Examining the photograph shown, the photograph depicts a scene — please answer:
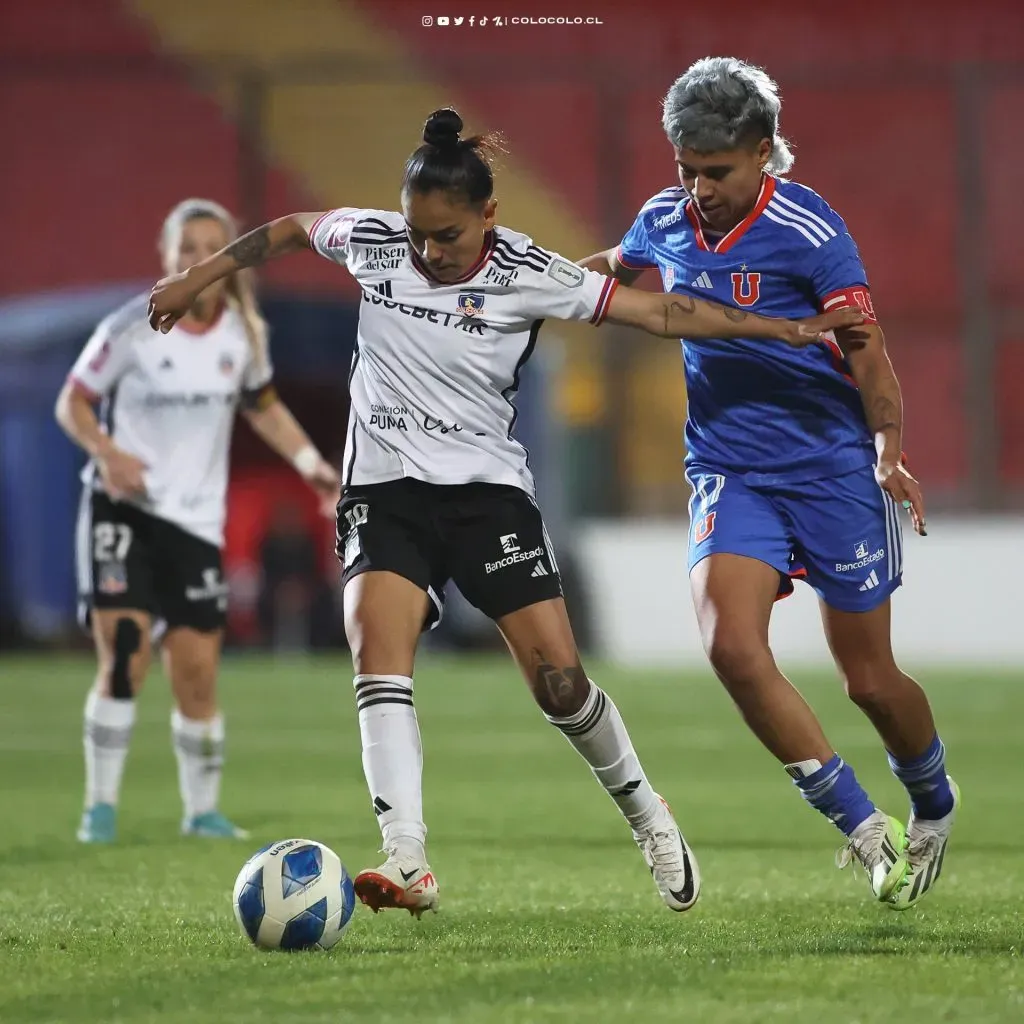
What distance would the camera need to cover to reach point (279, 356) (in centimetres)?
1883

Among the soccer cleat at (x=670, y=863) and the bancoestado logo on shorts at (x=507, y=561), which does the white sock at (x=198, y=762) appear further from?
the bancoestado logo on shorts at (x=507, y=561)

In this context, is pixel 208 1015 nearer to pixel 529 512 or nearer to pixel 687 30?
pixel 529 512

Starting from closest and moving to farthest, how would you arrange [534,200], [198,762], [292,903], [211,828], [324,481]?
[292,903]
[324,481]
[211,828]
[198,762]
[534,200]

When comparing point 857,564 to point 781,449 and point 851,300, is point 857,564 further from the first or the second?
point 851,300

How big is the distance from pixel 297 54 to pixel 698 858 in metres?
16.4

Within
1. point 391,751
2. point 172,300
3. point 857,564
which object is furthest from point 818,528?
point 172,300

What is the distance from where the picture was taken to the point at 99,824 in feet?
23.5

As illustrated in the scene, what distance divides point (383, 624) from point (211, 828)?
262 cm

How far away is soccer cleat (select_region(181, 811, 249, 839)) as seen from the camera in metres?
7.20

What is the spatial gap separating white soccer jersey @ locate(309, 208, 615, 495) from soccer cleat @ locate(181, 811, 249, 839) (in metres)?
2.50

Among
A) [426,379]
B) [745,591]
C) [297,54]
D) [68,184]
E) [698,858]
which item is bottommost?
[698,858]

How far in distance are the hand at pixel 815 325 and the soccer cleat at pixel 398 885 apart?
5.10 feet

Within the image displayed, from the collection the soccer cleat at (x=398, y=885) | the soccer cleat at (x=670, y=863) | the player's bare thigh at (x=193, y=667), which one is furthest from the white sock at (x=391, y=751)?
the player's bare thigh at (x=193, y=667)

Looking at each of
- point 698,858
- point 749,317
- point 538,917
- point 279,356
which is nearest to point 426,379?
point 749,317
